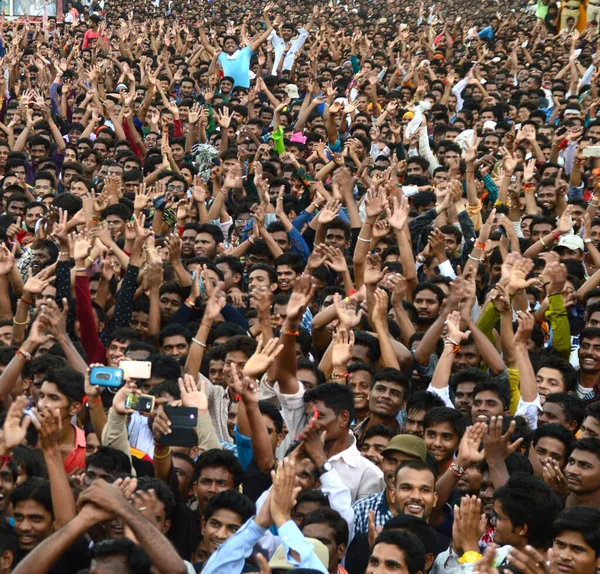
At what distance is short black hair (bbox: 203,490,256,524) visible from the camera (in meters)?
4.50

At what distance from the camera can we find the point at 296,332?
220 inches

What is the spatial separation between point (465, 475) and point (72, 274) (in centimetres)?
325

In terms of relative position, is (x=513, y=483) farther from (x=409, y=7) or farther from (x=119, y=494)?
(x=409, y=7)

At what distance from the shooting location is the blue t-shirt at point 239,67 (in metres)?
14.7

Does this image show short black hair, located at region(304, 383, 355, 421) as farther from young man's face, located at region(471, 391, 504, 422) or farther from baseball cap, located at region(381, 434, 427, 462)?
young man's face, located at region(471, 391, 504, 422)

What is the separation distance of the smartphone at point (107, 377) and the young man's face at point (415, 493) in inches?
47.9

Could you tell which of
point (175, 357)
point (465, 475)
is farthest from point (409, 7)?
point (465, 475)

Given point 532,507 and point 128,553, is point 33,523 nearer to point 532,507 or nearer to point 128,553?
point 128,553

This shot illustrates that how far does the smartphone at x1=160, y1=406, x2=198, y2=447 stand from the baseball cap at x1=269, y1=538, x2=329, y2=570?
68 centimetres

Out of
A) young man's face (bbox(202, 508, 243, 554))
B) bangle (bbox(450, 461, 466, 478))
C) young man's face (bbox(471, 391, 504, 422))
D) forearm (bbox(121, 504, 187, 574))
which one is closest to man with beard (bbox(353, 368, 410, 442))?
young man's face (bbox(471, 391, 504, 422))

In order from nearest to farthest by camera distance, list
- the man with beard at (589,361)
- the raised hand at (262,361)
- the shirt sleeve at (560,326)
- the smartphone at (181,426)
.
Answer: the smartphone at (181,426) < the raised hand at (262,361) < the man with beard at (589,361) < the shirt sleeve at (560,326)

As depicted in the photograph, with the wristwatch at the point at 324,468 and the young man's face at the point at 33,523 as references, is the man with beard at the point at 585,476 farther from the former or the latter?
the young man's face at the point at 33,523

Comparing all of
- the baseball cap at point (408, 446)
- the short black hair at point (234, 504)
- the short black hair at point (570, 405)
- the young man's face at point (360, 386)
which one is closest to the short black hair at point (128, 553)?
the short black hair at point (234, 504)

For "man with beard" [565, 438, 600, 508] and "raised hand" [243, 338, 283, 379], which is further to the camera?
"raised hand" [243, 338, 283, 379]
